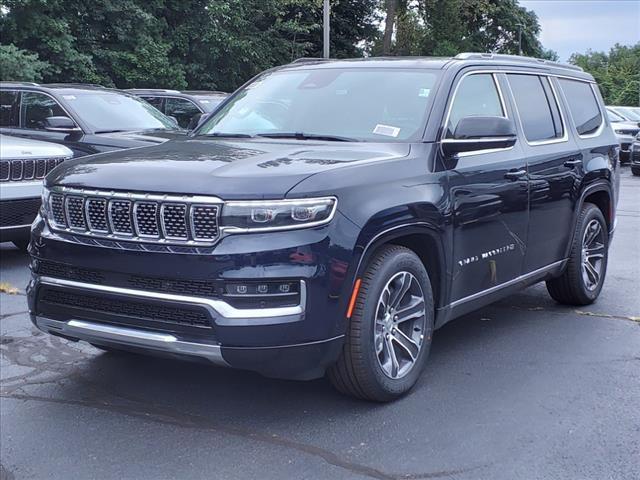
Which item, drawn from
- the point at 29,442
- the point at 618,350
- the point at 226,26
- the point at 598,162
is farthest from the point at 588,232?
the point at 226,26

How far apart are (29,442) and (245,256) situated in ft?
4.74

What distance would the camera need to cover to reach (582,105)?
652cm

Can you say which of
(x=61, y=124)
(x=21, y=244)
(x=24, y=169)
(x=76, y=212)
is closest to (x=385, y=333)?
(x=76, y=212)

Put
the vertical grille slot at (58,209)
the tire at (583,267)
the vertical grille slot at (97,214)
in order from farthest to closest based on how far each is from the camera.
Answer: the tire at (583,267) < the vertical grille slot at (58,209) < the vertical grille slot at (97,214)

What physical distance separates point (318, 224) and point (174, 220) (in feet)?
2.22

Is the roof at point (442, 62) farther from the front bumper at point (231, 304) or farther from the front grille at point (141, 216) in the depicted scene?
the front grille at point (141, 216)

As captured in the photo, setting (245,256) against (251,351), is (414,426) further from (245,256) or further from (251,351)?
(245,256)

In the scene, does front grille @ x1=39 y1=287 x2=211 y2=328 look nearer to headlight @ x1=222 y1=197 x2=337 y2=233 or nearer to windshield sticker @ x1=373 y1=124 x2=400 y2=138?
headlight @ x1=222 y1=197 x2=337 y2=233

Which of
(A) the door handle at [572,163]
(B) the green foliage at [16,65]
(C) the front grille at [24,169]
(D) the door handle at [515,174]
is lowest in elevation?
(C) the front grille at [24,169]

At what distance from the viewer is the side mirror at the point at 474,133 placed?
456 cm

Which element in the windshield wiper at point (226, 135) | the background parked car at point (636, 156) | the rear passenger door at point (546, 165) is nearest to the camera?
the windshield wiper at point (226, 135)

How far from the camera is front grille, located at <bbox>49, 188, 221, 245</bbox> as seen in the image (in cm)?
362

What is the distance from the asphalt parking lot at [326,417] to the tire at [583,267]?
0.69 meters

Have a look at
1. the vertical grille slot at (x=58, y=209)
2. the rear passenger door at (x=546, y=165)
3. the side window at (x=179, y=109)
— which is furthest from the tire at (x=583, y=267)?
the side window at (x=179, y=109)
